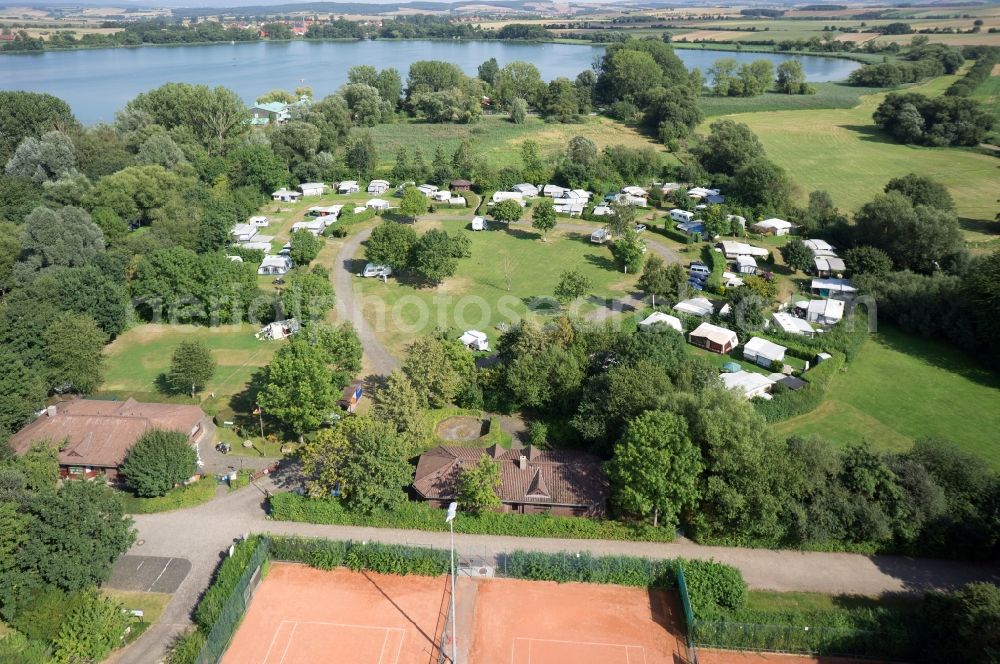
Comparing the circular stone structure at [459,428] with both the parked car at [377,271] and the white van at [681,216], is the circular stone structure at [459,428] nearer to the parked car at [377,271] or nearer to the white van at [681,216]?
the parked car at [377,271]

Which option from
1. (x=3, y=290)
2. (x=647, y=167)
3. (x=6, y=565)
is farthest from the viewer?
(x=647, y=167)

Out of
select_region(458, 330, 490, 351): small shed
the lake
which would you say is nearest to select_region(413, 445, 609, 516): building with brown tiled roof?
select_region(458, 330, 490, 351): small shed

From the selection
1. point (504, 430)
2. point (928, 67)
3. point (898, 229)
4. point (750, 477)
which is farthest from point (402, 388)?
point (928, 67)

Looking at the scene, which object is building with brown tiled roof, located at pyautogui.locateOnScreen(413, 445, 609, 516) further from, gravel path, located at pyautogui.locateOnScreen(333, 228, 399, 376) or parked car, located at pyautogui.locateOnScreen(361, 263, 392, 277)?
parked car, located at pyautogui.locateOnScreen(361, 263, 392, 277)

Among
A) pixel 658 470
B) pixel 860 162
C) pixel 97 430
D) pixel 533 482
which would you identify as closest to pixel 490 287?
pixel 533 482

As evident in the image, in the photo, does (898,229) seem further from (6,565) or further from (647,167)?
(6,565)
